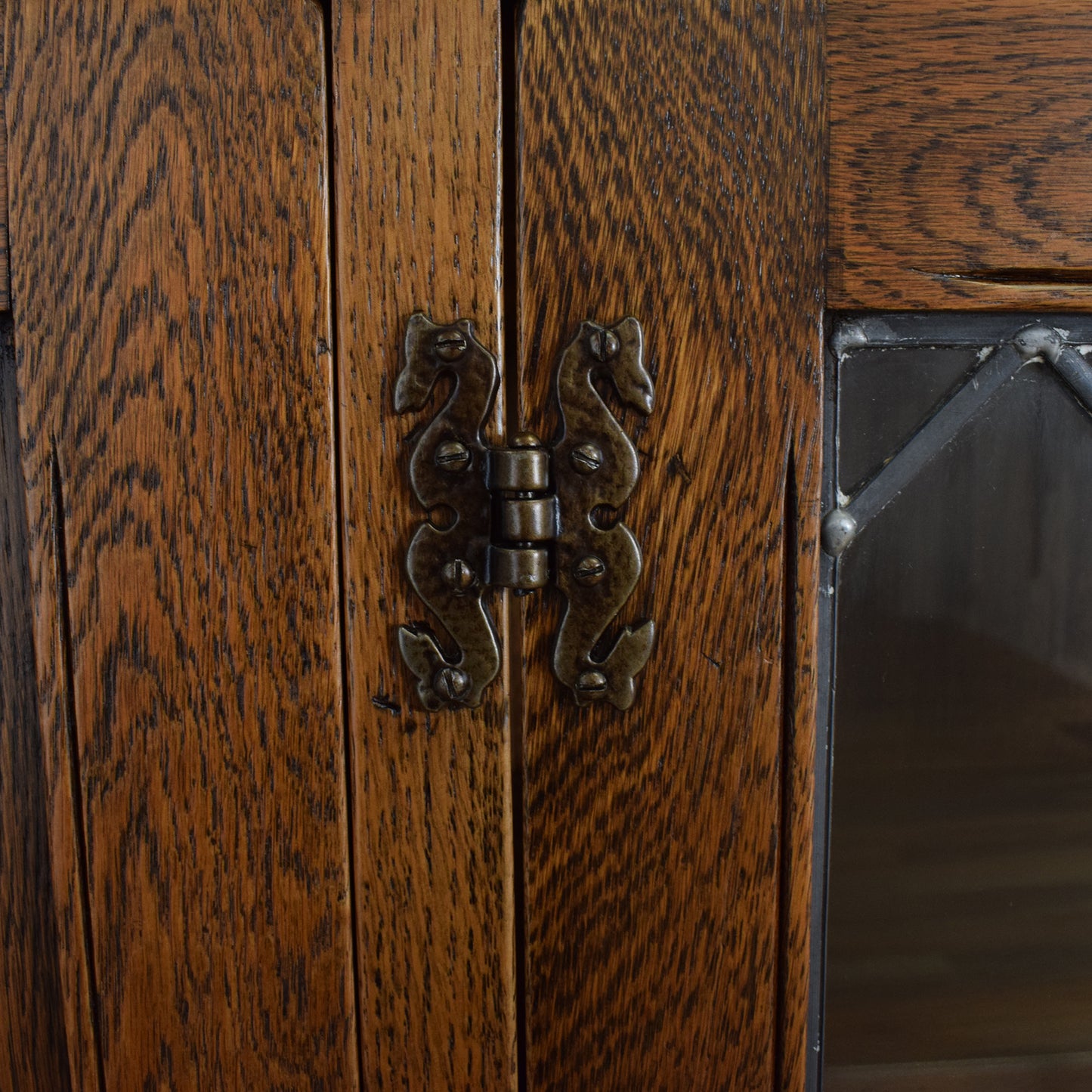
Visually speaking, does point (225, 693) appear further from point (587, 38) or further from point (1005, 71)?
point (1005, 71)

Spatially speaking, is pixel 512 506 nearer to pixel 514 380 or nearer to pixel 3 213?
pixel 514 380

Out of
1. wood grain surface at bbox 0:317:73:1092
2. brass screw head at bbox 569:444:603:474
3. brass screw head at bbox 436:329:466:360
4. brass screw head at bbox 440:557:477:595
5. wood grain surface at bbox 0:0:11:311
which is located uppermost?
wood grain surface at bbox 0:0:11:311

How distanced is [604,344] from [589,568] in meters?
0.10

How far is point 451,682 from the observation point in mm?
381

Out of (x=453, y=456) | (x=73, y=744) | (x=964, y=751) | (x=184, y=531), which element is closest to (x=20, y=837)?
(x=73, y=744)

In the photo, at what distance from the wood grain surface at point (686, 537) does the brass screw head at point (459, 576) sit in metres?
0.04

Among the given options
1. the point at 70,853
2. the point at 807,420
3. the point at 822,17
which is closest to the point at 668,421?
the point at 807,420

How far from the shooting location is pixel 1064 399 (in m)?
0.43

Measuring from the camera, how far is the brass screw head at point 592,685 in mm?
390

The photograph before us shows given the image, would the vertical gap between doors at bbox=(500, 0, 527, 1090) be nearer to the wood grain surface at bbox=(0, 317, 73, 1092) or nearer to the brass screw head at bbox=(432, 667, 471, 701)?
the brass screw head at bbox=(432, 667, 471, 701)

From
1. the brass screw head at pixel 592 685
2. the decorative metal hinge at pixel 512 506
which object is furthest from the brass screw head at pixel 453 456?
the brass screw head at pixel 592 685

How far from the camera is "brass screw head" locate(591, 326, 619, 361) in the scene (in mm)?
377

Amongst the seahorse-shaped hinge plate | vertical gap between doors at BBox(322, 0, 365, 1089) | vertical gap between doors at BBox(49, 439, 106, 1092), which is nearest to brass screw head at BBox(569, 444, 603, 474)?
the seahorse-shaped hinge plate

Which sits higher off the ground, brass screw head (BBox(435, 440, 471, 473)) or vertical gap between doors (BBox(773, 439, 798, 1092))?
brass screw head (BBox(435, 440, 471, 473))
